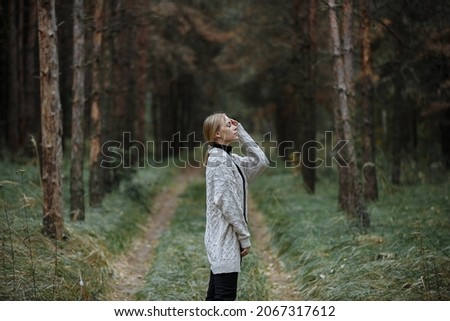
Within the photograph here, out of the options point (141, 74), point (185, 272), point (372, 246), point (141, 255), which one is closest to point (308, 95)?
point (141, 255)

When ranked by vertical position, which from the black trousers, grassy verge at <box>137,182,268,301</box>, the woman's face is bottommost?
grassy verge at <box>137,182,268,301</box>

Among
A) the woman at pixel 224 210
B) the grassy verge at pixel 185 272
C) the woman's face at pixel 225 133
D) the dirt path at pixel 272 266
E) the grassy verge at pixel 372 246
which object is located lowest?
the dirt path at pixel 272 266

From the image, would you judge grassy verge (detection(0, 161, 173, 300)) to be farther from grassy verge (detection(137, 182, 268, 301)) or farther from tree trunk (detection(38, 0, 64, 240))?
grassy verge (detection(137, 182, 268, 301))

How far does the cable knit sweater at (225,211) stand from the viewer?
5.58m

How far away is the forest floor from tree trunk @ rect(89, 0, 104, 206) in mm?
1502

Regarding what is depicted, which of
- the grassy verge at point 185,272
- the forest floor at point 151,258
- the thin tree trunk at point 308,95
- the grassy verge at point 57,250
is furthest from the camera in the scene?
the thin tree trunk at point 308,95

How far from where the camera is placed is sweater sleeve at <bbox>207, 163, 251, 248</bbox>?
5.57 m

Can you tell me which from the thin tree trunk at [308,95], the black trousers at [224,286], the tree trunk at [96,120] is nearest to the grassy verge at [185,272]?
the tree trunk at [96,120]

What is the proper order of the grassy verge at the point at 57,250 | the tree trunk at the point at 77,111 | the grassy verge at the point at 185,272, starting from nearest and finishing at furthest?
the grassy verge at the point at 57,250
the grassy verge at the point at 185,272
the tree trunk at the point at 77,111

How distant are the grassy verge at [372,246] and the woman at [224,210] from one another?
8.27 ft

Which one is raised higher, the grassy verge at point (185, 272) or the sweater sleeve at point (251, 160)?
the sweater sleeve at point (251, 160)

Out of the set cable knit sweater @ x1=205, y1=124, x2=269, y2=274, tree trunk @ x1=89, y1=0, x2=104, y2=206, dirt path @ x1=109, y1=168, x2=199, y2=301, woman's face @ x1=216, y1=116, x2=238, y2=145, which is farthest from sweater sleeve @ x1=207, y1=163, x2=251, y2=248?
tree trunk @ x1=89, y1=0, x2=104, y2=206

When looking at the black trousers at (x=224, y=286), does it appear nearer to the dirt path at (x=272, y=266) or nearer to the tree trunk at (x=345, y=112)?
the dirt path at (x=272, y=266)
